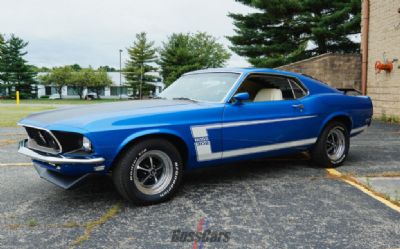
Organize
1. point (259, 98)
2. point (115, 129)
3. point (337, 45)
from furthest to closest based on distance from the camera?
point (337, 45) → point (259, 98) → point (115, 129)

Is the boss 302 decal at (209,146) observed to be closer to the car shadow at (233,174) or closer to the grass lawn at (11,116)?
the car shadow at (233,174)

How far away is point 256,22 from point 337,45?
567cm

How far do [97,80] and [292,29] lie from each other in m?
47.7

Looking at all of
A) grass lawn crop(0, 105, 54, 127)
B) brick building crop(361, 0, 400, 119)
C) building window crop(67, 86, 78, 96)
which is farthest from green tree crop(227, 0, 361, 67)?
building window crop(67, 86, 78, 96)

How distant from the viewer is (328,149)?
5.36 meters

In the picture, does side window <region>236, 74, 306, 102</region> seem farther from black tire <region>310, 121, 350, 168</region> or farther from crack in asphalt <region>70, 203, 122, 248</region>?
crack in asphalt <region>70, 203, 122, 248</region>

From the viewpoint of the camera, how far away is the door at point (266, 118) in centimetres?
416

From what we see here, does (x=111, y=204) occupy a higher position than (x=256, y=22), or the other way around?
(x=256, y=22)

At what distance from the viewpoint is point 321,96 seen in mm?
5156

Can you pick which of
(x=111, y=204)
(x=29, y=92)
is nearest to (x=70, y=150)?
A: (x=111, y=204)

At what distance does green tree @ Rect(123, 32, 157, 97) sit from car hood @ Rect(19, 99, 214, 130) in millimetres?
54324

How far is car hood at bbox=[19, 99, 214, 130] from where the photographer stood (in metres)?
3.38

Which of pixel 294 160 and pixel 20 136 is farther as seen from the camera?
Answer: pixel 20 136

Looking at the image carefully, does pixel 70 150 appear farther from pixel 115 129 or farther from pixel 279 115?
pixel 279 115
